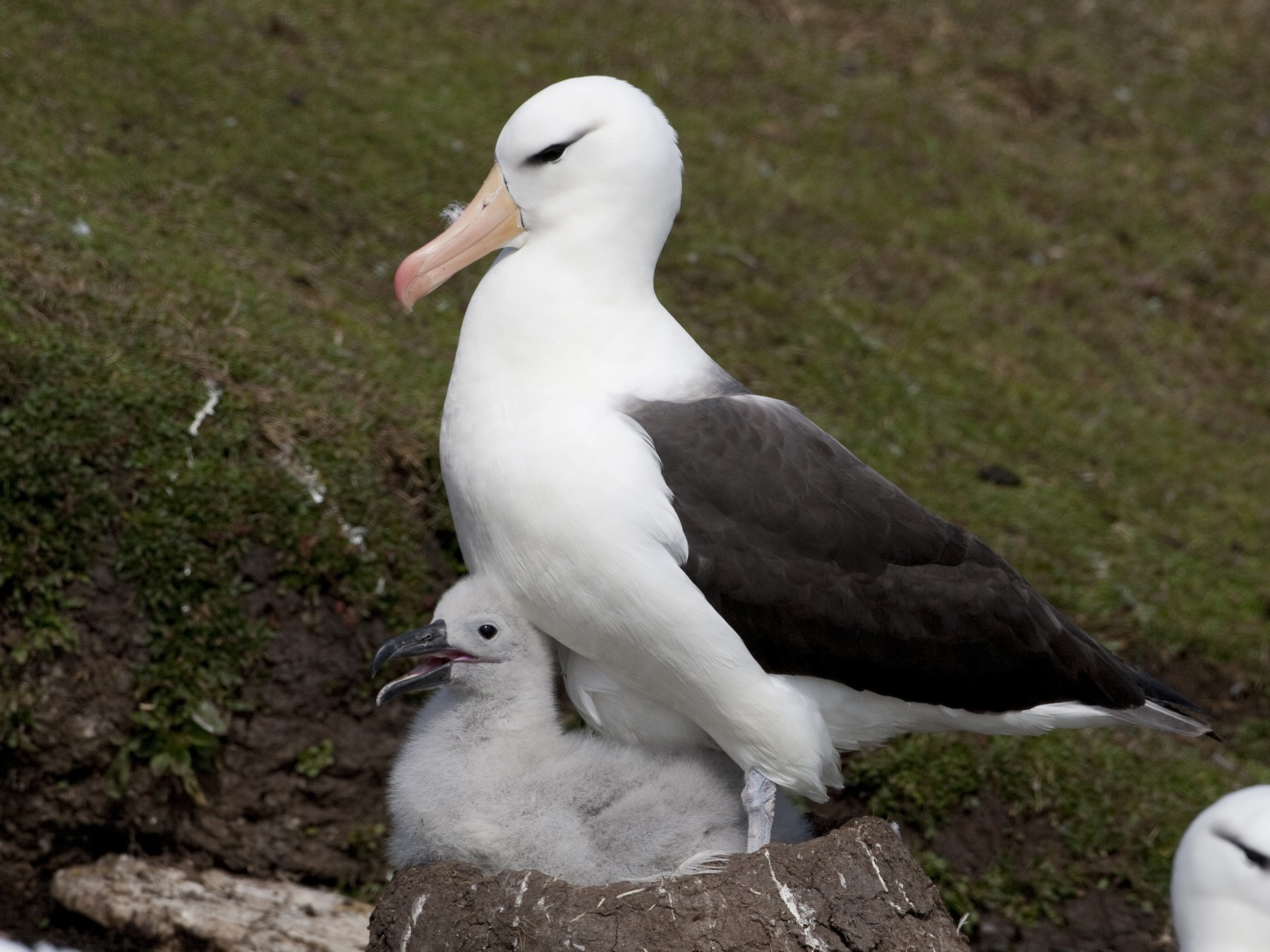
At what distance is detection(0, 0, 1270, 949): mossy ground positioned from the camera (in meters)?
5.03

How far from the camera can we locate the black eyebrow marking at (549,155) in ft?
13.0

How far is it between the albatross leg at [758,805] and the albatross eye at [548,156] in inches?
68.6

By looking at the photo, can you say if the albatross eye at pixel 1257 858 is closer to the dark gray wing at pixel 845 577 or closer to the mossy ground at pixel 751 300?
the dark gray wing at pixel 845 577

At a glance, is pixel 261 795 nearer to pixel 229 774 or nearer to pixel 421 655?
pixel 229 774

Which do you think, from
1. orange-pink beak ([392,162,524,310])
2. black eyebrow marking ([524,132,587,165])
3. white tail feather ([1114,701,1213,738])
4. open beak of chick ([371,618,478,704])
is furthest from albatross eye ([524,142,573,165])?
white tail feather ([1114,701,1213,738])

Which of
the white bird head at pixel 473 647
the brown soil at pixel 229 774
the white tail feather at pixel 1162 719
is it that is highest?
the white bird head at pixel 473 647

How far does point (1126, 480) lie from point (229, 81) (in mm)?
5144

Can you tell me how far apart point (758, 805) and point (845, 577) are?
648mm

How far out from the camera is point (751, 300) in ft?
25.2

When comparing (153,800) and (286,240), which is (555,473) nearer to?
(153,800)

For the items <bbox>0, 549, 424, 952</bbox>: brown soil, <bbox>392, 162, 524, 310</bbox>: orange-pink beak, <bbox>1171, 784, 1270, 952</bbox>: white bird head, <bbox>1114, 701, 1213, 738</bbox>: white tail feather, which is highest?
<bbox>392, 162, 524, 310</bbox>: orange-pink beak

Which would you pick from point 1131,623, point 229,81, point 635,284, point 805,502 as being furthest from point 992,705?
point 229,81

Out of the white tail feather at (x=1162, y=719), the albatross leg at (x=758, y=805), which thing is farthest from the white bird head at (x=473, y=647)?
the white tail feather at (x=1162, y=719)

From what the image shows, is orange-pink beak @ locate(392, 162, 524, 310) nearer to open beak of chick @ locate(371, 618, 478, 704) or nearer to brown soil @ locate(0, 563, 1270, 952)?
open beak of chick @ locate(371, 618, 478, 704)
